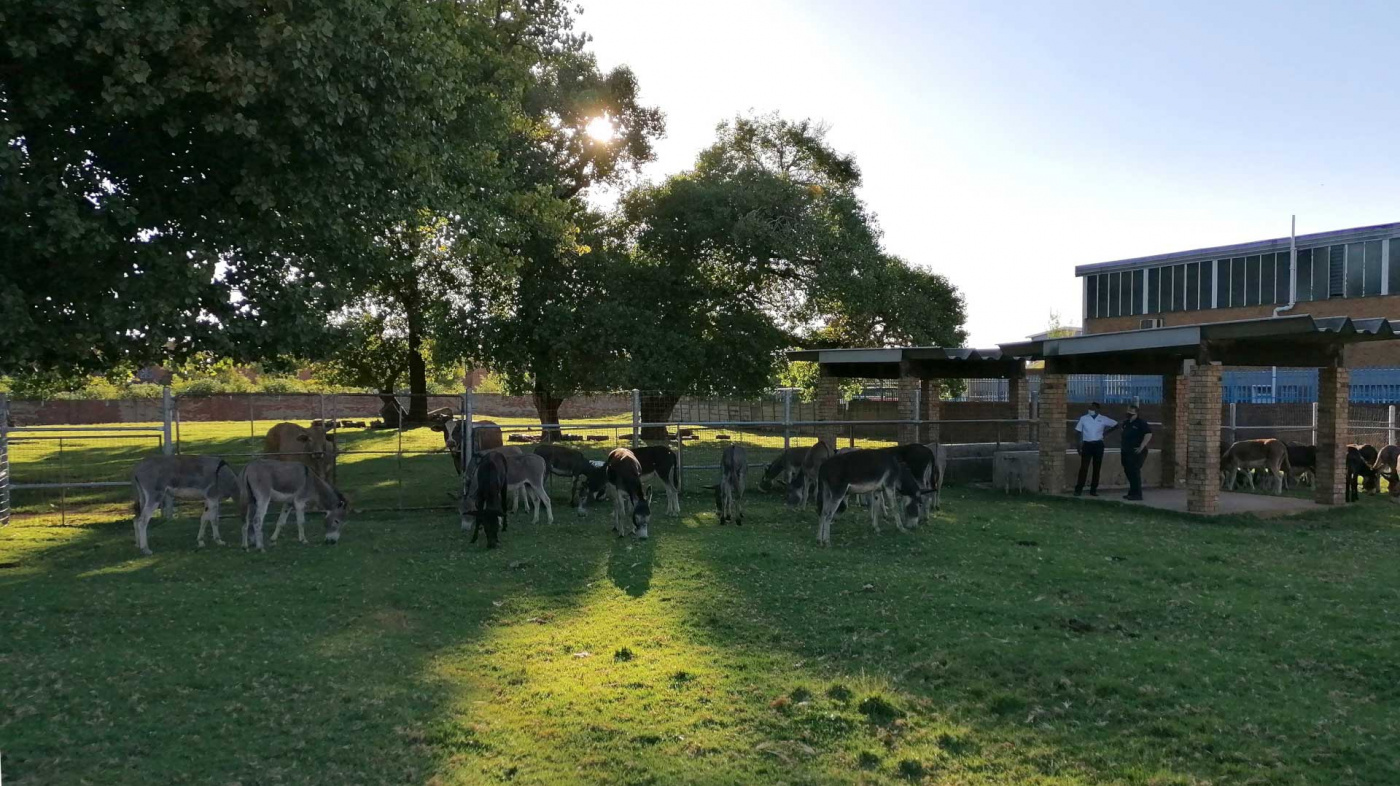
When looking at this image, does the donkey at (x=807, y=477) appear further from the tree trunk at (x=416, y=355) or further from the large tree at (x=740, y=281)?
the tree trunk at (x=416, y=355)

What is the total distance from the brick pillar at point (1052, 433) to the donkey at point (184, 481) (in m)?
15.6

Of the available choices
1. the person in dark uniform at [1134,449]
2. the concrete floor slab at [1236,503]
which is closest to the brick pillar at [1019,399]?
the concrete floor slab at [1236,503]

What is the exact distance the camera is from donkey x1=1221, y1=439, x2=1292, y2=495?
22.0 m

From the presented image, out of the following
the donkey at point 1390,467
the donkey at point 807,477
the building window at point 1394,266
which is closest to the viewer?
the donkey at point 807,477

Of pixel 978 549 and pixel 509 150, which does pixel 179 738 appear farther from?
pixel 509 150

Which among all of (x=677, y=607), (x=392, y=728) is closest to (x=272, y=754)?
(x=392, y=728)

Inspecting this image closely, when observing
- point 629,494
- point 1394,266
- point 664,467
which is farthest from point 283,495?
point 1394,266

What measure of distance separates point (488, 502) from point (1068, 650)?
9.12 meters

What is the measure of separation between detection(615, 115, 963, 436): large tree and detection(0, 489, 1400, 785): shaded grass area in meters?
13.9

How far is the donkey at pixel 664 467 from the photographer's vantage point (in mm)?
17516

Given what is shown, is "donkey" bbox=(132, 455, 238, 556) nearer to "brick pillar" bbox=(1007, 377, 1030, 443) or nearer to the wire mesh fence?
the wire mesh fence

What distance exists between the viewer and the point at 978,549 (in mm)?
12953

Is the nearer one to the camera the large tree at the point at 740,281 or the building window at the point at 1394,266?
the large tree at the point at 740,281

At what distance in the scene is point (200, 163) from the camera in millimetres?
12883
